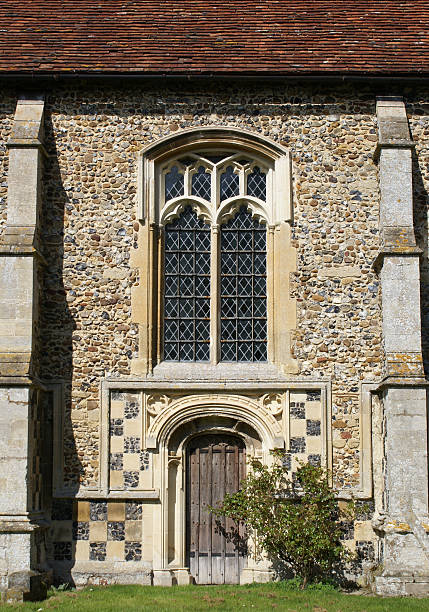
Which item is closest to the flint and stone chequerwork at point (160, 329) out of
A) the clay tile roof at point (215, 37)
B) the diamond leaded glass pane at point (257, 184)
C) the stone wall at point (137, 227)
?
the stone wall at point (137, 227)

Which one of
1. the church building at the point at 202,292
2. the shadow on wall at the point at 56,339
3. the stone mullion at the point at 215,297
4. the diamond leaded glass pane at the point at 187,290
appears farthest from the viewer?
the diamond leaded glass pane at the point at 187,290

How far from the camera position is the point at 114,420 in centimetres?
1257

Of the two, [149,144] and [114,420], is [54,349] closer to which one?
[114,420]

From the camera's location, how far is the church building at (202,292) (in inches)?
480

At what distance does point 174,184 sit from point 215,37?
268 centimetres

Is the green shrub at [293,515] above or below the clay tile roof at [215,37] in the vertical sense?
below

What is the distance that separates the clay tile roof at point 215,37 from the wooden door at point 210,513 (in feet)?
18.7

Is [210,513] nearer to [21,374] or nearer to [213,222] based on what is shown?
[21,374]

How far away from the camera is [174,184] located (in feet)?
44.3

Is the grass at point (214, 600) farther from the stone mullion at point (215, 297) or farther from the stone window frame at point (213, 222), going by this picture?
the stone mullion at point (215, 297)

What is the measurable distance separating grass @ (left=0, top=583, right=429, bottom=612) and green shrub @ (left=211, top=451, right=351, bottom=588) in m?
0.45

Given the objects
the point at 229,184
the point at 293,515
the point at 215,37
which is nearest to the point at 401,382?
the point at 293,515

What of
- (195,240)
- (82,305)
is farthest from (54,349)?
(195,240)

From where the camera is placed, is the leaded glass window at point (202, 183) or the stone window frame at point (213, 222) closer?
the stone window frame at point (213, 222)
